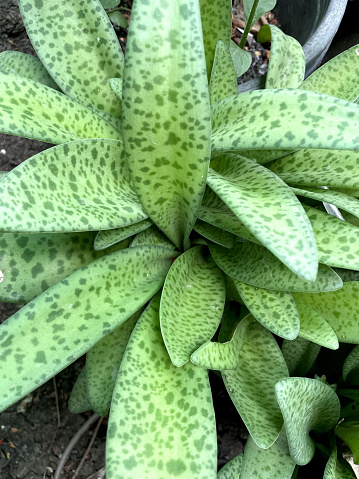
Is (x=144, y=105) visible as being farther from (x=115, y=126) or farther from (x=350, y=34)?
(x=350, y=34)

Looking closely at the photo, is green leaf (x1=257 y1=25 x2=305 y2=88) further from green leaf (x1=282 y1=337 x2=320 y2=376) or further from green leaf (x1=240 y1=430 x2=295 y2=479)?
green leaf (x1=240 y1=430 x2=295 y2=479)

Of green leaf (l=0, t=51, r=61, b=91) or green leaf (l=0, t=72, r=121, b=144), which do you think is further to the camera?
green leaf (l=0, t=51, r=61, b=91)

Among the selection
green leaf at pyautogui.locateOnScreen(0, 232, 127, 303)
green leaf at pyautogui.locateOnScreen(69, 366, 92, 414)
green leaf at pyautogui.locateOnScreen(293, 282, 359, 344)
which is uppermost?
green leaf at pyautogui.locateOnScreen(0, 232, 127, 303)

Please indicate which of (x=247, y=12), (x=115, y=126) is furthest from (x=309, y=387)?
(x=247, y=12)

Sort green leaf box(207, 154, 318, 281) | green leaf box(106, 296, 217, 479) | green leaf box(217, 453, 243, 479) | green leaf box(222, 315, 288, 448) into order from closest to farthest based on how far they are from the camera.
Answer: green leaf box(207, 154, 318, 281)
green leaf box(106, 296, 217, 479)
green leaf box(222, 315, 288, 448)
green leaf box(217, 453, 243, 479)

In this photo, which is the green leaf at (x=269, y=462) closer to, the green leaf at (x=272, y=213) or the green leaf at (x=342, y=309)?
the green leaf at (x=342, y=309)

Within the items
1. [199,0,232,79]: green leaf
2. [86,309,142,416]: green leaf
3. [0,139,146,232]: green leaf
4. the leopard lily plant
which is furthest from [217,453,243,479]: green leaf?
[199,0,232,79]: green leaf
